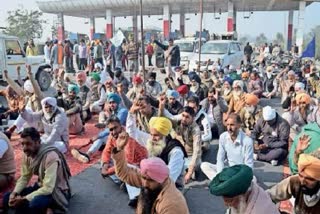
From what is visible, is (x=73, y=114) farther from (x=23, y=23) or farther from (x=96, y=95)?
(x=23, y=23)

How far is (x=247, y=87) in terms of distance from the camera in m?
10.3

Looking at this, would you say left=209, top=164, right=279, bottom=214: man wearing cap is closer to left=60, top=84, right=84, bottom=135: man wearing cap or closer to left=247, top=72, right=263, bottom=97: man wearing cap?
left=60, top=84, right=84, bottom=135: man wearing cap

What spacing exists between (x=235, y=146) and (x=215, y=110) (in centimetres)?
252

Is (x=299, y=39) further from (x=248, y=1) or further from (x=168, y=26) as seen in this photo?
(x=168, y=26)

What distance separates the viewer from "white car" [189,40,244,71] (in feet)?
52.0

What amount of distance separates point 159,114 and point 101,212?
175 centimetres

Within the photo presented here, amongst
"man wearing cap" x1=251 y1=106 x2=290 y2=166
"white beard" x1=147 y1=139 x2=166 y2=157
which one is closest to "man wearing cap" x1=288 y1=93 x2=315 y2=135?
"man wearing cap" x1=251 y1=106 x2=290 y2=166

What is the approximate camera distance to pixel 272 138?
5.95 meters

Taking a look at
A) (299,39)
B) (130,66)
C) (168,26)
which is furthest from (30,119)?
(168,26)

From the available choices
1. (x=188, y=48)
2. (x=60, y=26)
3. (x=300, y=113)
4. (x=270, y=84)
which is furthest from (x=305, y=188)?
(x=60, y=26)

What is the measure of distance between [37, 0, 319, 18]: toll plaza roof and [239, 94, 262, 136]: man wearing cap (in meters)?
17.5

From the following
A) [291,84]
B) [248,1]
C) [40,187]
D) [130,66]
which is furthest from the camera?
[248,1]

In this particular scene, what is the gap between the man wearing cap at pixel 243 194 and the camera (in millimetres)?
2452

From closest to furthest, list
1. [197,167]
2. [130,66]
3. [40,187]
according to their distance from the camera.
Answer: [40,187] < [197,167] < [130,66]
